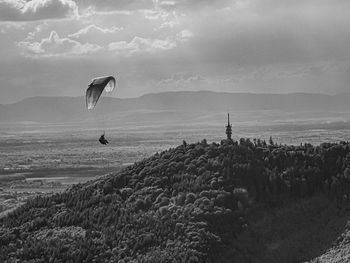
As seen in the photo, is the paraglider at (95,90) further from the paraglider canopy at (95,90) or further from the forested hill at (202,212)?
A: the forested hill at (202,212)

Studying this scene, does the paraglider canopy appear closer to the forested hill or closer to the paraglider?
the paraglider

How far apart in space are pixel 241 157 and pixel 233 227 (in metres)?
14.4

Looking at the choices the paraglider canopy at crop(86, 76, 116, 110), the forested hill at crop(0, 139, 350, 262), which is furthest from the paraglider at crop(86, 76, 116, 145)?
the forested hill at crop(0, 139, 350, 262)

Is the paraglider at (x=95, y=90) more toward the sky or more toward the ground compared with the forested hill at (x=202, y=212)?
more toward the sky

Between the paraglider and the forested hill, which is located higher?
the paraglider

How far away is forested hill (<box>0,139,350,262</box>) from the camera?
73.8 m

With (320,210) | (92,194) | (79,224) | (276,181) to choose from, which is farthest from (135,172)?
(320,210)

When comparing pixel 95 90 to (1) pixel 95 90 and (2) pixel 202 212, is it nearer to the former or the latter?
(1) pixel 95 90

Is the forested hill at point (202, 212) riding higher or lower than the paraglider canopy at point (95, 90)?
lower

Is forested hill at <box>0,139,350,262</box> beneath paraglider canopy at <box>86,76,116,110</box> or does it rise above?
beneath

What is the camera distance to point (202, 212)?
78.2 m

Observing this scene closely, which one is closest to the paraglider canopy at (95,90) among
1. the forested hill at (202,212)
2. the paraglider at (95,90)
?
the paraglider at (95,90)

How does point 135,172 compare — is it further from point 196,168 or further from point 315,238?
point 315,238

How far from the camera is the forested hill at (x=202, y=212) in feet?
242
